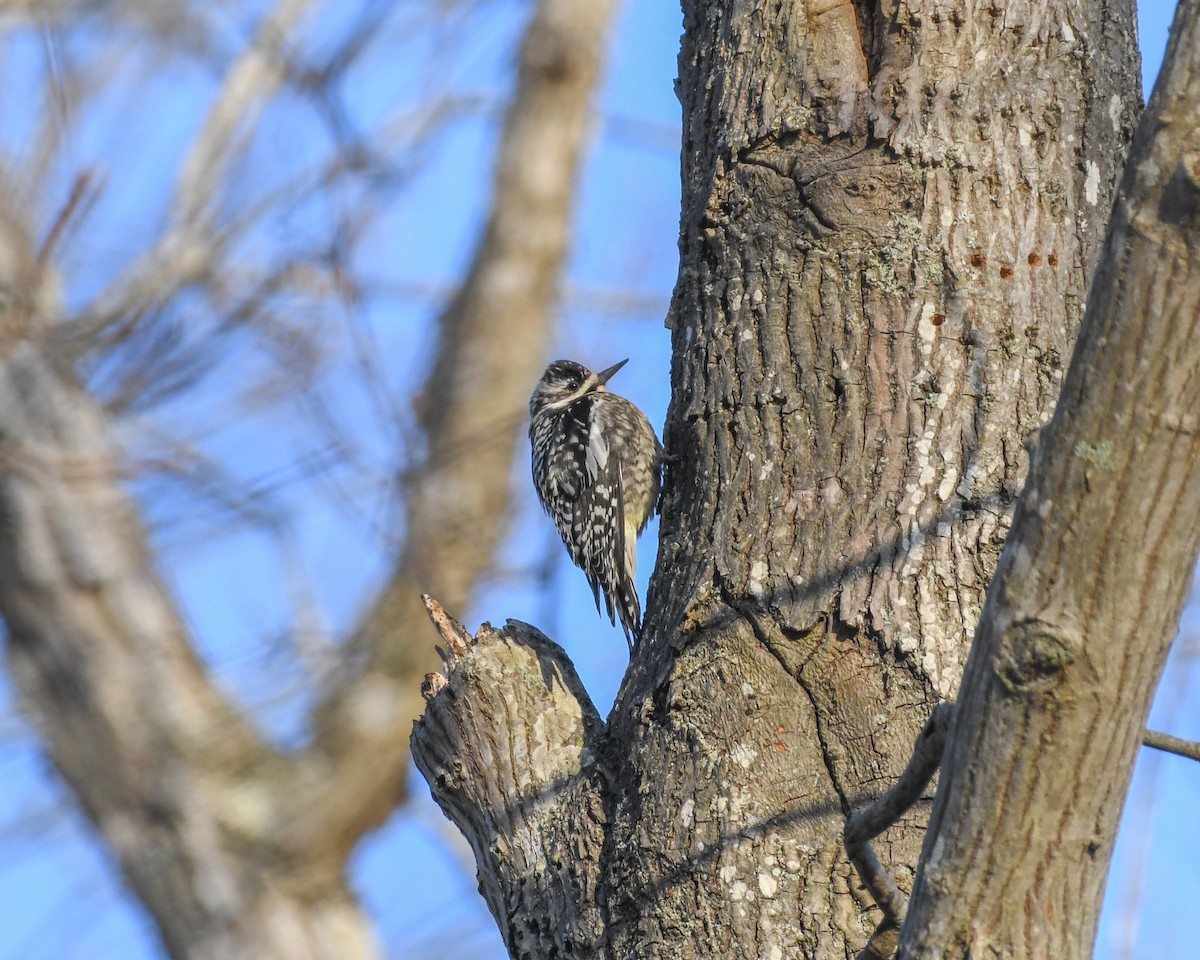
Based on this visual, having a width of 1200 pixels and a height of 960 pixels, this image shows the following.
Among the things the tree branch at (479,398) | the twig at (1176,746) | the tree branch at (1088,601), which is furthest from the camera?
the tree branch at (479,398)

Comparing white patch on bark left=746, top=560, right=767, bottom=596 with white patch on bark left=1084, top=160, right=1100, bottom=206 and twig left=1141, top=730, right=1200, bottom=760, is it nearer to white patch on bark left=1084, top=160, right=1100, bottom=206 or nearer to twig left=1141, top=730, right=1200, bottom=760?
twig left=1141, top=730, right=1200, bottom=760

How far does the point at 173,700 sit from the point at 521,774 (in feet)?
12.4

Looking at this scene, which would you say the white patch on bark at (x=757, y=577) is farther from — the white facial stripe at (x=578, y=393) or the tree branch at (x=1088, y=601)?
the white facial stripe at (x=578, y=393)

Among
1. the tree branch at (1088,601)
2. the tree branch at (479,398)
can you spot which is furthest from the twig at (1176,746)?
the tree branch at (479,398)

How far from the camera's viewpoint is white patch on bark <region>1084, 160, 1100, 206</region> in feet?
9.04

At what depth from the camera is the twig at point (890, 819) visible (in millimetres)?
1651

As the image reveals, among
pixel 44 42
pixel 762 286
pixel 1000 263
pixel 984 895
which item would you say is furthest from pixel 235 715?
pixel 984 895

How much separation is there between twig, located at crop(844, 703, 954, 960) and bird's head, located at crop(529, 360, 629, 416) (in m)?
4.23

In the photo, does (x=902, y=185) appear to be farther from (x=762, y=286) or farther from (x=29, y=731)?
(x=29, y=731)

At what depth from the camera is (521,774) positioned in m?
2.64

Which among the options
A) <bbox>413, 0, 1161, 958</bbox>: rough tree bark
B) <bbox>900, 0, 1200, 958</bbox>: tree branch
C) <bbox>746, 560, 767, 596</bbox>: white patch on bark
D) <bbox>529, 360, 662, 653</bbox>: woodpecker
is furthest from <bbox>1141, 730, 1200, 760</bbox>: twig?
<bbox>529, 360, 662, 653</bbox>: woodpecker

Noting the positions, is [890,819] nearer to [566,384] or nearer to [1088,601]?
Result: [1088,601]

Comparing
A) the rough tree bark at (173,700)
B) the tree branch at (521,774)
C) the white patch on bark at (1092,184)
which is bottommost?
the tree branch at (521,774)

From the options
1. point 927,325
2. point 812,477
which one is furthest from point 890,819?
point 927,325
